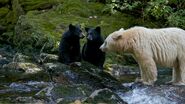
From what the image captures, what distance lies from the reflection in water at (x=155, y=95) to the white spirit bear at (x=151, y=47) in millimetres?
440

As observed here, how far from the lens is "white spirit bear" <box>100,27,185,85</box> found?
31.5ft

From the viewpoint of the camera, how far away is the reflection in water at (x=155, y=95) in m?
8.73

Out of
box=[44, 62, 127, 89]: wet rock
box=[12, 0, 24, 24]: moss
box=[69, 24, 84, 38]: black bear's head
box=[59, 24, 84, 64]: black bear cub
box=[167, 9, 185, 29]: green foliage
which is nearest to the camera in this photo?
box=[44, 62, 127, 89]: wet rock

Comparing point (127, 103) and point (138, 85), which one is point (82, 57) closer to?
point (138, 85)

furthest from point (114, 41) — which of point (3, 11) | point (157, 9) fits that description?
point (3, 11)

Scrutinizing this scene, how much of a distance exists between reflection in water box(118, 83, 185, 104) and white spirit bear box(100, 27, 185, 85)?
440mm

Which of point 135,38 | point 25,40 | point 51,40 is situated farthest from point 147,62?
point 25,40

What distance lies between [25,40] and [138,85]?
7.67 meters

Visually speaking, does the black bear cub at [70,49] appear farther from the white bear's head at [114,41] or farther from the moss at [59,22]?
the moss at [59,22]

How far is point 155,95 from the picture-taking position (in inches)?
350

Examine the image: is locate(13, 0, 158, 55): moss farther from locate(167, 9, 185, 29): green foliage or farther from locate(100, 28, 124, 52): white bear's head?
locate(100, 28, 124, 52): white bear's head

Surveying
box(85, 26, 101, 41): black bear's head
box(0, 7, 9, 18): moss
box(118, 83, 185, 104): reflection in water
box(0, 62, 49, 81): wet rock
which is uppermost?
box(85, 26, 101, 41): black bear's head

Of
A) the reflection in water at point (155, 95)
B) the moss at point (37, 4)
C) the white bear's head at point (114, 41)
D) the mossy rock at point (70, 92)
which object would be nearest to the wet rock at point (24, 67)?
the white bear's head at point (114, 41)

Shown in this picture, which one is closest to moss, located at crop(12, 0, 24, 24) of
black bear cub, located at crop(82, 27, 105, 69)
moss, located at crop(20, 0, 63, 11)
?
moss, located at crop(20, 0, 63, 11)
